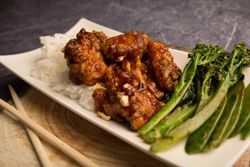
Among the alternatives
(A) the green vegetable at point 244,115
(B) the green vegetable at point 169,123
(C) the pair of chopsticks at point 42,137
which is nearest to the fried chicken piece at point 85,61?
(C) the pair of chopsticks at point 42,137

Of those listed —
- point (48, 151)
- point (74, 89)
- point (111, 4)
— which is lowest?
point (111, 4)

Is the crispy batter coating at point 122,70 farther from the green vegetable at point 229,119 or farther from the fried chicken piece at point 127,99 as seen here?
the green vegetable at point 229,119

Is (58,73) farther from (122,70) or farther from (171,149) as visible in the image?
(171,149)

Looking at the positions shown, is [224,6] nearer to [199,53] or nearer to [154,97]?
[199,53]

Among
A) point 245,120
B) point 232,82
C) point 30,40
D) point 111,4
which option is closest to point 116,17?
point 111,4

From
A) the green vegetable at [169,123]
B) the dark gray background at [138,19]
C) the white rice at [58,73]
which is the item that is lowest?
the dark gray background at [138,19]

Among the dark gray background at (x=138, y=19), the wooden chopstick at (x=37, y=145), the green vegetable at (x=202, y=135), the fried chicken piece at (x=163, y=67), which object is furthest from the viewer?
the dark gray background at (x=138, y=19)
